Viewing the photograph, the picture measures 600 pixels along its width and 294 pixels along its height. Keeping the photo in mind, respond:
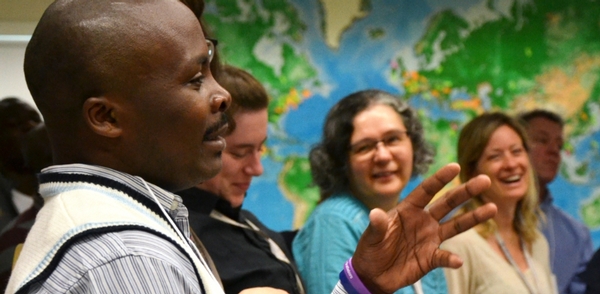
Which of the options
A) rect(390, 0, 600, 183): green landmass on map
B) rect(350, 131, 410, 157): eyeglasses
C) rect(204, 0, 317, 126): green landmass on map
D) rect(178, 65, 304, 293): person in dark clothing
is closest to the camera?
rect(178, 65, 304, 293): person in dark clothing

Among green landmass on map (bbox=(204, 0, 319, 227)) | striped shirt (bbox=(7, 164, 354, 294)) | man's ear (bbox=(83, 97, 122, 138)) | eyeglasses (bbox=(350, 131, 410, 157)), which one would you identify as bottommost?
green landmass on map (bbox=(204, 0, 319, 227))

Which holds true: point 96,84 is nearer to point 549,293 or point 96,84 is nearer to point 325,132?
point 325,132

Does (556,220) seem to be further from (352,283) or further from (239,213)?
(352,283)

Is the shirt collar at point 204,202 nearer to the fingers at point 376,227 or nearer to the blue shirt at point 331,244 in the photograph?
the blue shirt at point 331,244

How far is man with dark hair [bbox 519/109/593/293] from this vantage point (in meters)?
3.06

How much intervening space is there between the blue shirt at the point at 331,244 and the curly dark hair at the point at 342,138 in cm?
13

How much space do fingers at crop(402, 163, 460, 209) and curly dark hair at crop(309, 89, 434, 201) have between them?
1001 mm

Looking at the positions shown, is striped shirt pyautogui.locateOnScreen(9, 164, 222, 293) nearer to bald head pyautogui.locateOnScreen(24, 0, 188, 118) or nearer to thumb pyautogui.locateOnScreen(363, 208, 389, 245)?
bald head pyautogui.locateOnScreen(24, 0, 188, 118)

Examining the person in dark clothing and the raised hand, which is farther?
the person in dark clothing

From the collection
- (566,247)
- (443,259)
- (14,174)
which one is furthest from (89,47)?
(566,247)

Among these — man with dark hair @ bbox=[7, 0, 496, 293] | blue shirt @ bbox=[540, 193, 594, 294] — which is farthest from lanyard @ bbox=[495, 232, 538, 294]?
man with dark hair @ bbox=[7, 0, 496, 293]

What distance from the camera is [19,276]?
0.87 metres

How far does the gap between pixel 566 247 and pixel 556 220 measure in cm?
33

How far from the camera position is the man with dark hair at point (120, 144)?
0.81 meters
